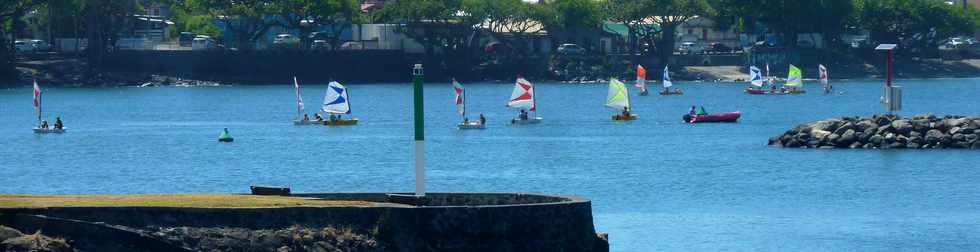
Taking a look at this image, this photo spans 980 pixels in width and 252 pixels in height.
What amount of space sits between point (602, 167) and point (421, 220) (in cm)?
5103

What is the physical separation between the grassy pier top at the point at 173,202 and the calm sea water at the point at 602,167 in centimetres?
1582

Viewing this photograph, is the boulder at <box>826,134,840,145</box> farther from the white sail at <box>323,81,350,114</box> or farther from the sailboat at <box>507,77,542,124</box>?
the white sail at <box>323,81,350,114</box>

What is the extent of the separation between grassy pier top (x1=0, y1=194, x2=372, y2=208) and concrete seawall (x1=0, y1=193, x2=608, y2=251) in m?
0.33

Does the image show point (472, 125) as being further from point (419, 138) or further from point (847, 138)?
point (419, 138)

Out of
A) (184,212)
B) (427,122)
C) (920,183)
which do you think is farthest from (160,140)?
(184,212)

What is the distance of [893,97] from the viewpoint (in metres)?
89.8

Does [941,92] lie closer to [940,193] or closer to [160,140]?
[160,140]

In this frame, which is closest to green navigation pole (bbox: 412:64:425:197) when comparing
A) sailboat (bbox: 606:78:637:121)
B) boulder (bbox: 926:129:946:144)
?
boulder (bbox: 926:129:946:144)

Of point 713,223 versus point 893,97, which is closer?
point 713,223

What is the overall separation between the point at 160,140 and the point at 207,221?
79685mm

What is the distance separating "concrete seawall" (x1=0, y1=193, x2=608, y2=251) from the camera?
31219 mm

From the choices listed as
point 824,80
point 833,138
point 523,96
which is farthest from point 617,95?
point 824,80

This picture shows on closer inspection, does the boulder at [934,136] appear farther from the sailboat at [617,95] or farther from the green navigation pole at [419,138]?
the green navigation pole at [419,138]

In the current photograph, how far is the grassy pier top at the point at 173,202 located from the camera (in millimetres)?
31656
